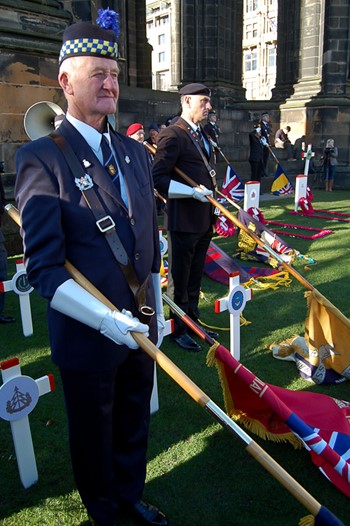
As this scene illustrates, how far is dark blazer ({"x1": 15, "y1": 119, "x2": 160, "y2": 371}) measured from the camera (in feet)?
5.82

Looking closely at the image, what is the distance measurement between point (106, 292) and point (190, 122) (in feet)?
8.20

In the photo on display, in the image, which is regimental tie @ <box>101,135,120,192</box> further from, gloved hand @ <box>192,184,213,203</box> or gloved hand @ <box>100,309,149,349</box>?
gloved hand @ <box>192,184,213,203</box>

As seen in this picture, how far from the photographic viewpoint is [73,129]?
6.25ft

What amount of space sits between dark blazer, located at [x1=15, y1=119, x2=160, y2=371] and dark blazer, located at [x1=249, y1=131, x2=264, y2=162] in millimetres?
11658

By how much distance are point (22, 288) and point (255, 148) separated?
1009 centimetres

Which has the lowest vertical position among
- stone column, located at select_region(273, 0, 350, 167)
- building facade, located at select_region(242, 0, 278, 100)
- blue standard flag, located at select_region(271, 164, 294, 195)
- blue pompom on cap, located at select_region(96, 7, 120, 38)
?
blue standard flag, located at select_region(271, 164, 294, 195)

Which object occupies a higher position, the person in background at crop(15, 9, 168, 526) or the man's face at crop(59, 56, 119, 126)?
the man's face at crop(59, 56, 119, 126)

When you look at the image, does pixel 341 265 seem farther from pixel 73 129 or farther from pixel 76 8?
pixel 76 8

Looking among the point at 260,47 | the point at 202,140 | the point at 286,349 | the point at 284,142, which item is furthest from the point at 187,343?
the point at 260,47

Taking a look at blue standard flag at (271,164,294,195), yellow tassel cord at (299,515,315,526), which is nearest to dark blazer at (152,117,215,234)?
yellow tassel cord at (299,515,315,526)

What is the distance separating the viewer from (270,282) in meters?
6.44

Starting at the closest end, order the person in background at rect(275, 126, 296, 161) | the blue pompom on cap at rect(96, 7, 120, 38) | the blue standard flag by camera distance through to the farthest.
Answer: the blue pompom on cap at rect(96, 7, 120, 38) → the blue standard flag → the person in background at rect(275, 126, 296, 161)

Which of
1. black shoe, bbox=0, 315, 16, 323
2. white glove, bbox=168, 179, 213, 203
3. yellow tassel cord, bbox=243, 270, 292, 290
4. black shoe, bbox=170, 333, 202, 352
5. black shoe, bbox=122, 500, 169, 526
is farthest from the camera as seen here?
yellow tassel cord, bbox=243, 270, 292, 290

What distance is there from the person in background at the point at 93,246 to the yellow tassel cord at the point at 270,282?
4079 millimetres
